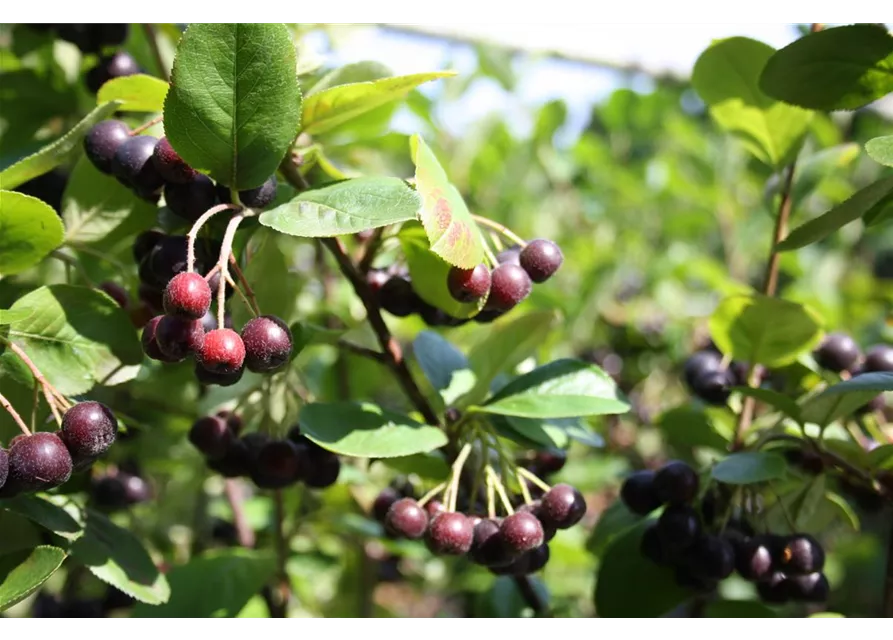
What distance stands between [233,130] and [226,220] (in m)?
A: 0.14

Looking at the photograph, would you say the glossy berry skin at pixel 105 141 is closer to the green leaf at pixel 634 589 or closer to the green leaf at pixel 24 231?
the green leaf at pixel 24 231

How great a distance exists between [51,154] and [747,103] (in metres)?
1.17

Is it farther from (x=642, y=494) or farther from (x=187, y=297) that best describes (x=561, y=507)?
(x=187, y=297)

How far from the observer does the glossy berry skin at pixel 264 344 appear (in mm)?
1050

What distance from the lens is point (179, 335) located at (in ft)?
3.45

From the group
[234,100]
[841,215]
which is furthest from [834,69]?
[234,100]

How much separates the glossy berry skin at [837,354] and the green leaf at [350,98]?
952 mm

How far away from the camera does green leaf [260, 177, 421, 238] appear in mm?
1027

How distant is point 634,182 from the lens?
3646mm

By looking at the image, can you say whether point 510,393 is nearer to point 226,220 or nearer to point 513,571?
point 513,571

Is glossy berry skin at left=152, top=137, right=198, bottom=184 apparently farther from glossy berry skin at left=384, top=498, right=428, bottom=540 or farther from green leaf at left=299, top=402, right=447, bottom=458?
glossy berry skin at left=384, top=498, right=428, bottom=540

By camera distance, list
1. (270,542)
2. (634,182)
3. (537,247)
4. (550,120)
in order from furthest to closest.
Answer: (634,182), (550,120), (270,542), (537,247)

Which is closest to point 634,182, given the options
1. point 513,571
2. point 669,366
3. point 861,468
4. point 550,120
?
point 550,120

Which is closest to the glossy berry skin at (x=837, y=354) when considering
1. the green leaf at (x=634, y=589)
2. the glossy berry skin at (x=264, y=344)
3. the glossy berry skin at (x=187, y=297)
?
the green leaf at (x=634, y=589)
